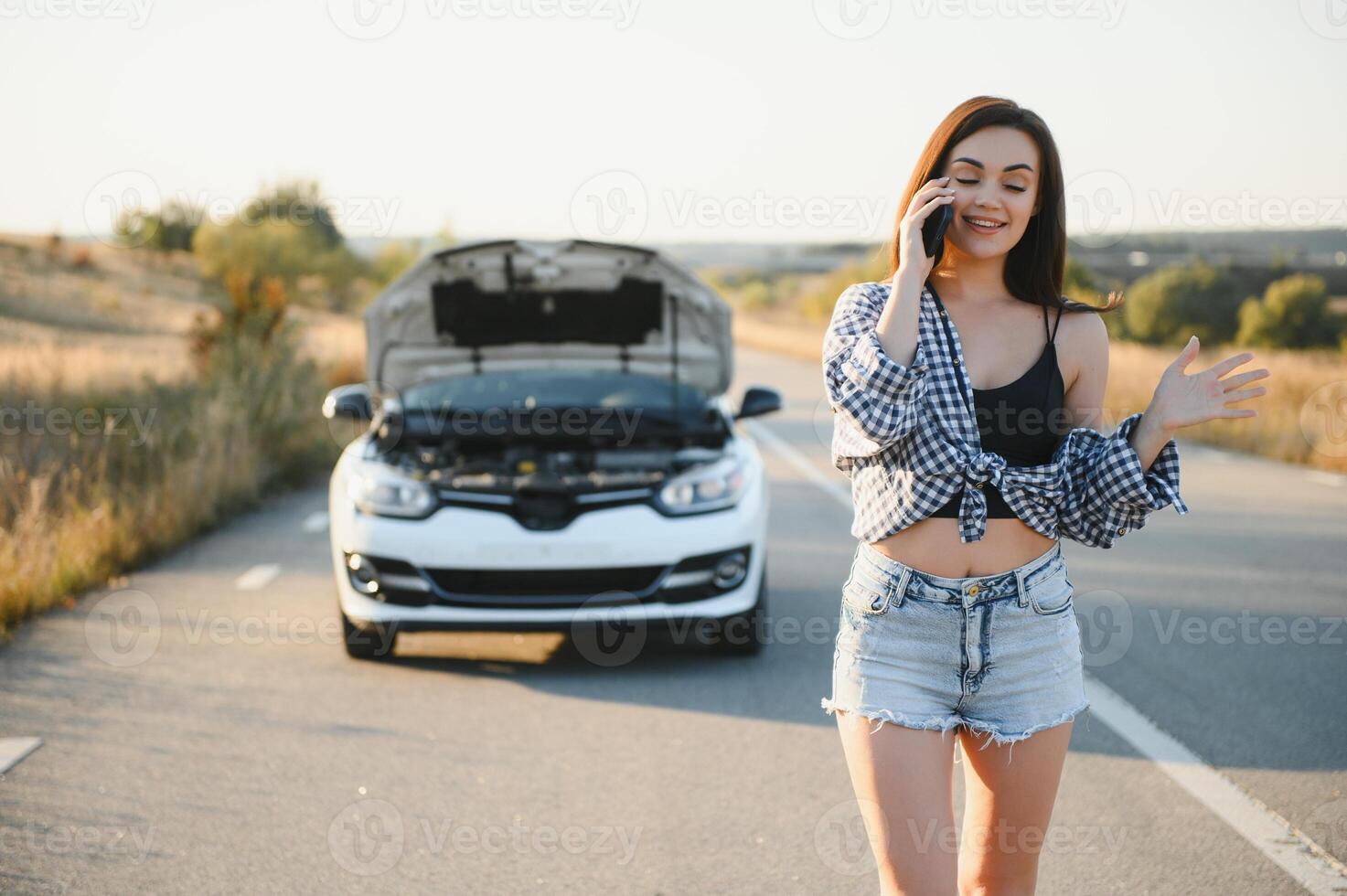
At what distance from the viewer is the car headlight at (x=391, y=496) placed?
18.9ft

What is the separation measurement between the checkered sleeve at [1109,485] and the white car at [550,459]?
3.41 meters

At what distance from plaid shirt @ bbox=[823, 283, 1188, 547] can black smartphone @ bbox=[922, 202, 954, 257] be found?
14 cm

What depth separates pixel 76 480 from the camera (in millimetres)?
8930

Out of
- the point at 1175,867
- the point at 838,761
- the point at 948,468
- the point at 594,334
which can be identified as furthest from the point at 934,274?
the point at 594,334

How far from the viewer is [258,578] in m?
7.98

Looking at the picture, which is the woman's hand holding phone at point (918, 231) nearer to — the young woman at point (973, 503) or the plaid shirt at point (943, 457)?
the young woman at point (973, 503)

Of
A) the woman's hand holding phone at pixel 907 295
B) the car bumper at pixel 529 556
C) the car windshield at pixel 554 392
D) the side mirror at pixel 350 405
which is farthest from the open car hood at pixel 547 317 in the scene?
the woman's hand holding phone at pixel 907 295

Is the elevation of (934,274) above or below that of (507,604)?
above

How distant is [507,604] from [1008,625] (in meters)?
3.64

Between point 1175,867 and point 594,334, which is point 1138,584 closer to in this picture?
point 594,334

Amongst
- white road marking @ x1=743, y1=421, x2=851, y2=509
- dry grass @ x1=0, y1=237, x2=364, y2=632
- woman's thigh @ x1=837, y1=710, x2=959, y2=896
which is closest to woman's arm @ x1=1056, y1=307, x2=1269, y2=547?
woman's thigh @ x1=837, y1=710, x2=959, y2=896

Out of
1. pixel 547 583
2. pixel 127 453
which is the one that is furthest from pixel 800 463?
pixel 547 583

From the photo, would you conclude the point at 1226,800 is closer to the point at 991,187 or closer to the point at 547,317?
the point at 991,187

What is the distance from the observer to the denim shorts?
2.32 meters
